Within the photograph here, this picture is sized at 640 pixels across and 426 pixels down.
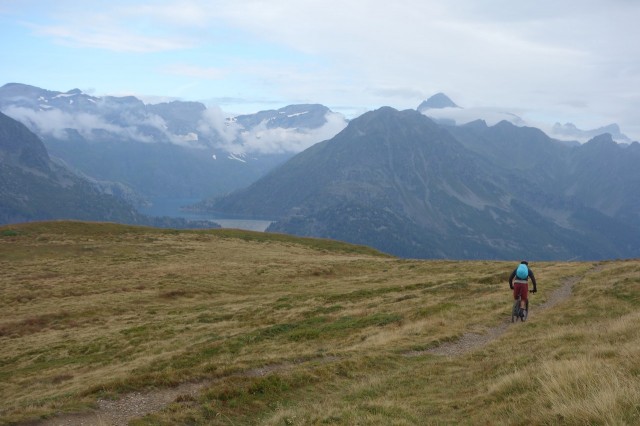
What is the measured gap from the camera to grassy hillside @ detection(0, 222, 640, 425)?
41.7ft

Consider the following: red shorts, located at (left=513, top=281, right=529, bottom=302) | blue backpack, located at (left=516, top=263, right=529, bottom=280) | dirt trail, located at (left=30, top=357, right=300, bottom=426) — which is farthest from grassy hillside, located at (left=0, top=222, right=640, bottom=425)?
blue backpack, located at (left=516, top=263, right=529, bottom=280)

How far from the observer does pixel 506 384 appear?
13.0 metres

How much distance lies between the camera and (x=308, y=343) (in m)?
26.3

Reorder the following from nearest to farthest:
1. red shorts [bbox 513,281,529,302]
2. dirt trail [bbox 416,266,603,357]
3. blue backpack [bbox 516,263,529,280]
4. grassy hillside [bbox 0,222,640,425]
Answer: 1. grassy hillside [bbox 0,222,640,425]
2. dirt trail [bbox 416,266,603,357]
3. red shorts [bbox 513,281,529,302]
4. blue backpack [bbox 516,263,529,280]

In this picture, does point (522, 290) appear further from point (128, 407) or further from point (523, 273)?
point (128, 407)

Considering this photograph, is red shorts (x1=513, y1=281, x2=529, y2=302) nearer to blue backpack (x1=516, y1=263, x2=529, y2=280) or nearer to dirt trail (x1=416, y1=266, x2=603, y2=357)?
blue backpack (x1=516, y1=263, x2=529, y2=280)

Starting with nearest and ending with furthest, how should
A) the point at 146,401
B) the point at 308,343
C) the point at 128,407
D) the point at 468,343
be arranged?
the point at 128,407
the point at 146,401
the point at 468,343
the point at 308,343

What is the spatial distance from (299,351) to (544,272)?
34616 millimetres

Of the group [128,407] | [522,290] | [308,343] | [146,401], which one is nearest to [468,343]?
[522,290]

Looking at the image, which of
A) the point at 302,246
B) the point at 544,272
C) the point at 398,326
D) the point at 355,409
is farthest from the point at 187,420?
the point at 302,246

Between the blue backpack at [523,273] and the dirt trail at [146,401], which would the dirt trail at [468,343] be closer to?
the dirt trail at [146,401]

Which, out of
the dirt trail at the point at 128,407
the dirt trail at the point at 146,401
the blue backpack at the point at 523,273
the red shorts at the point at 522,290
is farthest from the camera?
the blue backpack at the point at 523,273

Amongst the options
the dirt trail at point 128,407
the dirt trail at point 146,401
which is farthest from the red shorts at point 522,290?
the dirt trail at point 128,407

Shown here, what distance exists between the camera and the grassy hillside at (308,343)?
12719 millimetres
